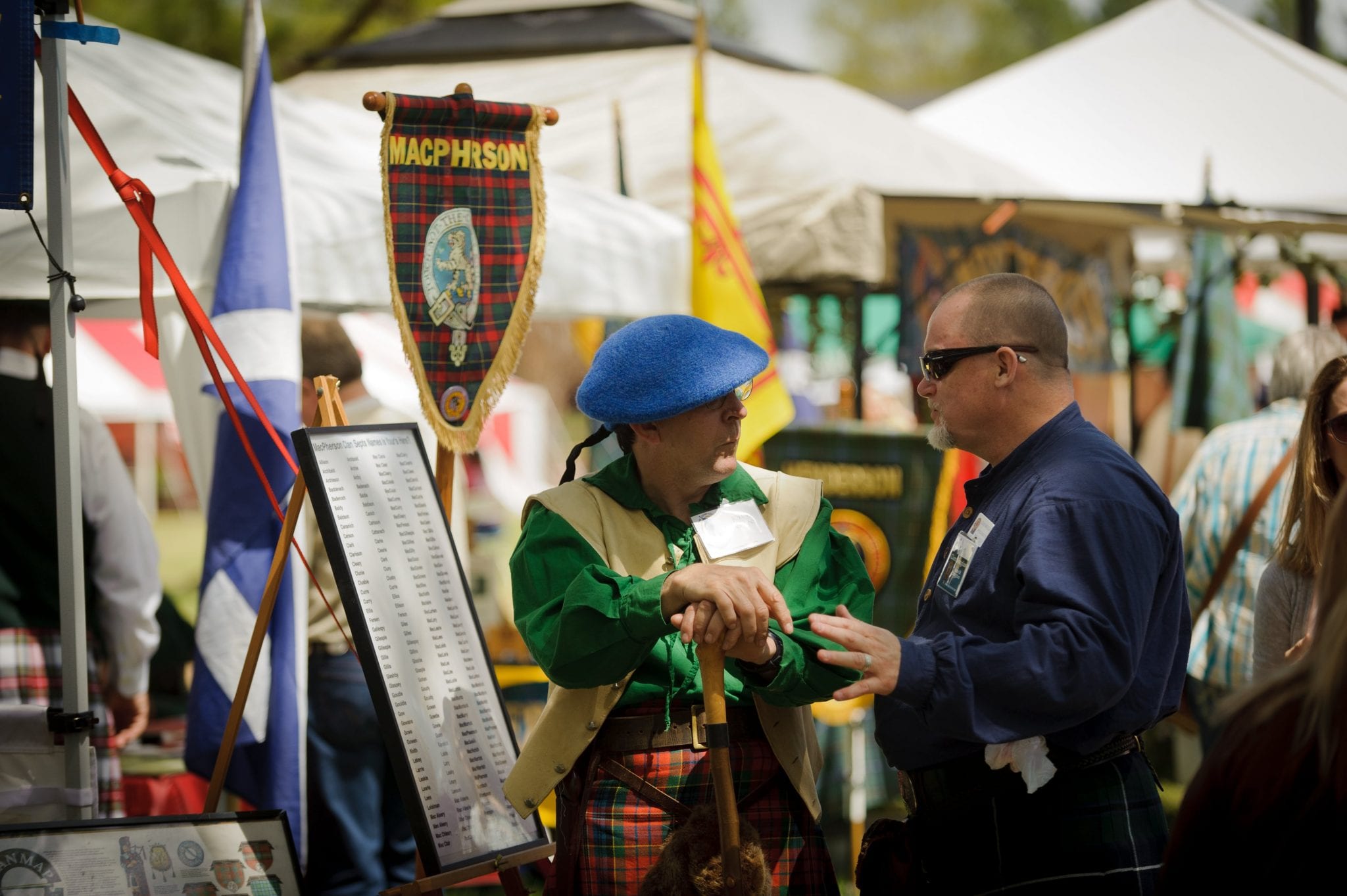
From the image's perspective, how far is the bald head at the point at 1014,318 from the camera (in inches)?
95.8

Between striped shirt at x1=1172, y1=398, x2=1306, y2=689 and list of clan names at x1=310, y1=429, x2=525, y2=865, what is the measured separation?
2.83m

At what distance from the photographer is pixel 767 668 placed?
7.68 ft

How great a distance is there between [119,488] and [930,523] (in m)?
3.20

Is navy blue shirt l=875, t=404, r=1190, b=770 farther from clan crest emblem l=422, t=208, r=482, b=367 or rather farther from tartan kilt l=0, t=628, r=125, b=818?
tartan kilt l=0, t=628, r=125, b=818

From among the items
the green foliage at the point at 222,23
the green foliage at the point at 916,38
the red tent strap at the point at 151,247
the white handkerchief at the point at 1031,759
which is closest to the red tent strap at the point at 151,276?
the red tent strap at the point at 151,247

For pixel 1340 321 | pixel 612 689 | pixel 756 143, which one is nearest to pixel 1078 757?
pixel 612 689

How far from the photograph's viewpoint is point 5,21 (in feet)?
8.96

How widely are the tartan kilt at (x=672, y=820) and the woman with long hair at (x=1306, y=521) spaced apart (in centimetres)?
127

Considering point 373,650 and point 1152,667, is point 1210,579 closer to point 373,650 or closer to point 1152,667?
point 1152,667

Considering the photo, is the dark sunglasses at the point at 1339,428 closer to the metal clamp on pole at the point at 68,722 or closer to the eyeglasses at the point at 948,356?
the eyeglasses at the point at 948,356

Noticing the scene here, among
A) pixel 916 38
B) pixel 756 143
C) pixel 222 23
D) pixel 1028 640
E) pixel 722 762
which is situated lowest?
pixel 722 762

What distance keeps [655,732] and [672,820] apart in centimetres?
17

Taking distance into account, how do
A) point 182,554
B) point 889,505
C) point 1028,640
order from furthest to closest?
point 182,554 < point 889,505 < point 1028,640

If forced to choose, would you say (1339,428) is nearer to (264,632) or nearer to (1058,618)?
(1058,618)
